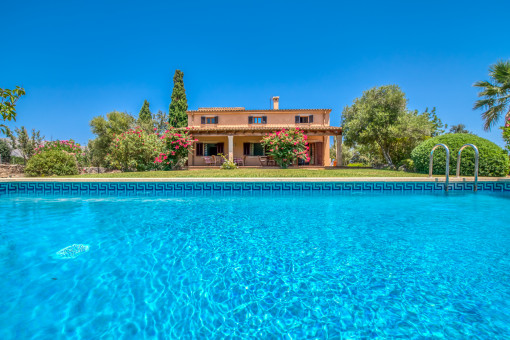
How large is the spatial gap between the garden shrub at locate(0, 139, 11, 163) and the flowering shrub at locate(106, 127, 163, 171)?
1598 centimetres

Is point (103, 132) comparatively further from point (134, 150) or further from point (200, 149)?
point (134, 150)

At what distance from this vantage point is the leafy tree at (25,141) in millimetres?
16922

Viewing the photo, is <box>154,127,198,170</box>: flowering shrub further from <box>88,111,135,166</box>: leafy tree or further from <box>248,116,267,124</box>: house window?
<box>88,111,135,166</box>: leafy tree

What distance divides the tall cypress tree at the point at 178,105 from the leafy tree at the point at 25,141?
36.9 ft

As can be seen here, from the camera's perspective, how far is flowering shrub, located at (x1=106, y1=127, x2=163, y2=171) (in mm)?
13320

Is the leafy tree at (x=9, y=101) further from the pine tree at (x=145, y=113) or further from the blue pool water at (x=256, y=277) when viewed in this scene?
the pine tree at (x=145, y=113)

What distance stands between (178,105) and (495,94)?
25872 mm

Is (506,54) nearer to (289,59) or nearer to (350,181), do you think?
(350,181)

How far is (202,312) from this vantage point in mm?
1996

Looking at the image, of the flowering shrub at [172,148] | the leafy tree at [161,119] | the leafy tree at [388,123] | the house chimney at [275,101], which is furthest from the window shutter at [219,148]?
the leafy tree at [161,119]

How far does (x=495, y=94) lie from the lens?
12031mm

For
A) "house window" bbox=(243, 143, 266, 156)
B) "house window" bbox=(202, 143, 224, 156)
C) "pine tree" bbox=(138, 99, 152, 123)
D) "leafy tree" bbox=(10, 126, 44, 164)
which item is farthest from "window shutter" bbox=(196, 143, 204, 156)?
"pine tree" bbox=(138, 99, 152, 123)

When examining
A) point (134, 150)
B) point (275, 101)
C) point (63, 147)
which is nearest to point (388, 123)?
point (275, 101)

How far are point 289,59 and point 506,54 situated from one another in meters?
14.0
